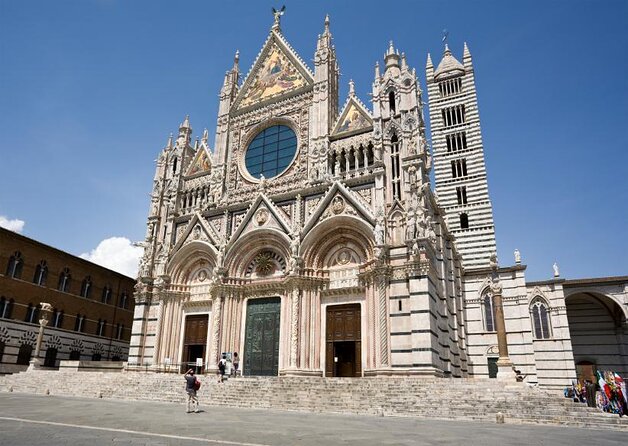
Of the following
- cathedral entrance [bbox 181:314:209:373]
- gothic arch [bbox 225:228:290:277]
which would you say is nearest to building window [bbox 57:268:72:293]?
cathedral entrance [bbox 181:314:209:373]

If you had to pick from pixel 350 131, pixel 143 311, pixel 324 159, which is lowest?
pixel 143 311

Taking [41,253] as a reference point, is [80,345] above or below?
below

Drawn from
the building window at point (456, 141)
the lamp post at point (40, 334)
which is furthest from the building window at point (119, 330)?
the building window at point (456, 141)

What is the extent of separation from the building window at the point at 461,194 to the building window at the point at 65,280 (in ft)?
108

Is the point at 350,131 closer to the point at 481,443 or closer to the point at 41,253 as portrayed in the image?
the point at 481,443

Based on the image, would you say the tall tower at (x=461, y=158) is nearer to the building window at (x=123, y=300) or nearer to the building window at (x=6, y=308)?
the building window at (x=123, y=300)

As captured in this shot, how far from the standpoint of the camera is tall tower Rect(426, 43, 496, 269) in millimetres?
35562

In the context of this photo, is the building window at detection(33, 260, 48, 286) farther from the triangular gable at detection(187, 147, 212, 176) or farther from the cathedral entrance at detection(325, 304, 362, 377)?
the cathedral entrance at detection(325, 304, 362, 377)

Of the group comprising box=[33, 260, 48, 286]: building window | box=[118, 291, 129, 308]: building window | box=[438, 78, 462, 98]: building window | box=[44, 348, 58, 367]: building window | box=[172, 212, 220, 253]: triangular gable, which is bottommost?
box=[44, 348, 58, 367]: building window

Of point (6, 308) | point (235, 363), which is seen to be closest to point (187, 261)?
point (235, 363)

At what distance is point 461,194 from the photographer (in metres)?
37.8

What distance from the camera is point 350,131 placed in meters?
27.1

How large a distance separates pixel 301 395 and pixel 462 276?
20.1m

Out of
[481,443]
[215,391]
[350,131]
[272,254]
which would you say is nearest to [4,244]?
[272,254]
